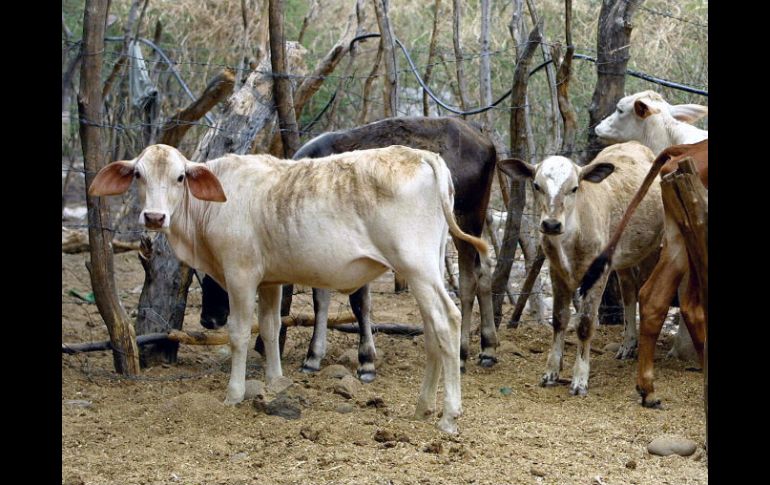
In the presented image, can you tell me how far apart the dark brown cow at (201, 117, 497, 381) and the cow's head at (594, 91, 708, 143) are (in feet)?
3.72

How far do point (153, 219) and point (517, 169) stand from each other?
2787 mm

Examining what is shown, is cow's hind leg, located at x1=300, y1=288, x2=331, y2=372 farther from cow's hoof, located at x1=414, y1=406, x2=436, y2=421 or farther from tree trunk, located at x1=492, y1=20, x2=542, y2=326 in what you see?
tree trunk, located at x1=492, y1=20, x2=542, y2=326

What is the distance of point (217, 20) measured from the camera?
16453mm

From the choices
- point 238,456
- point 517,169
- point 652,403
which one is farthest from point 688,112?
point 238,456

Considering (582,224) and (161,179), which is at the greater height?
(161,179)

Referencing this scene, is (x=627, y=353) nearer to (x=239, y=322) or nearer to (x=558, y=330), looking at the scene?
(x=558, y=330)

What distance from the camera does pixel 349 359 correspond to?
26.2 ft

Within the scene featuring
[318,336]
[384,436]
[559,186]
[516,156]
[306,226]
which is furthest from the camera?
[516,156]

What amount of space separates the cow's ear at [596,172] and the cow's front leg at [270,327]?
7.87ft

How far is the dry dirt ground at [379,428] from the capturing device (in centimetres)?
513

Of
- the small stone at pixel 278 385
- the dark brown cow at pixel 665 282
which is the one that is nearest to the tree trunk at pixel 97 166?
the small stone at pixel 278 385

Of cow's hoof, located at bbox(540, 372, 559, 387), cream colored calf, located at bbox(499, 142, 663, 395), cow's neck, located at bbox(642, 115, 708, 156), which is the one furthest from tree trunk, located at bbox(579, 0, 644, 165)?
cow's hoof, located at bbox(540, 372, 559, 387)
